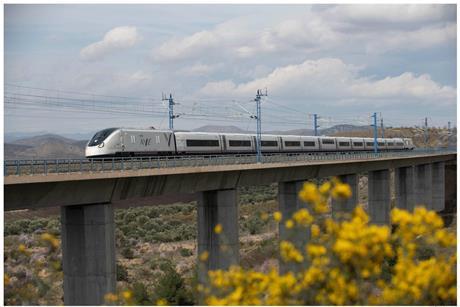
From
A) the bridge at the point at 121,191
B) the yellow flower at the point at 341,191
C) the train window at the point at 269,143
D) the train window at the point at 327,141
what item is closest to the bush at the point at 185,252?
the train window at the point at 269,143

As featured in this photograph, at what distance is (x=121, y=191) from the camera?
1184 inches

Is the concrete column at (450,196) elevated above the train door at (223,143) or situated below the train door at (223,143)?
below

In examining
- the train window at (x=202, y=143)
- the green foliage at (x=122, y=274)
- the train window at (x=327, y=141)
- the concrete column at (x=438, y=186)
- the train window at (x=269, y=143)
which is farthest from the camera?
the concrete column at (x=438, y=186)

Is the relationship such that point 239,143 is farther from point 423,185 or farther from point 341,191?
point 341,191

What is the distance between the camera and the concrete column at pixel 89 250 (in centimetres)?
2844

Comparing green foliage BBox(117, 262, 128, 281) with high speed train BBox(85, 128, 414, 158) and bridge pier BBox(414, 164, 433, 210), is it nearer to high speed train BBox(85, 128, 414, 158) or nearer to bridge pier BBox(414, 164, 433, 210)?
high speed train BBox(85, 128, 414, 158)

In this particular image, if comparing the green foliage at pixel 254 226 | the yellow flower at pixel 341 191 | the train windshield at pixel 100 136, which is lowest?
the green foliage at pixel 254 226

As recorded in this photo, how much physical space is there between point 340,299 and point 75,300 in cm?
2075

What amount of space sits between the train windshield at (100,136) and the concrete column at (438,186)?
58387mm

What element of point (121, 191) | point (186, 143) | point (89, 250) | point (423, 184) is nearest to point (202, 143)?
point (186, 143)

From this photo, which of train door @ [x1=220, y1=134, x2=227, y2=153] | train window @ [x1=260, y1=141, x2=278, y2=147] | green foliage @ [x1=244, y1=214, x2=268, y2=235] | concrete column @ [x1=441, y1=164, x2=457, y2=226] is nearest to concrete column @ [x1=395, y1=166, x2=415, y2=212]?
concrete column @ [x1=441, y1=164, x2=457, y2=226]

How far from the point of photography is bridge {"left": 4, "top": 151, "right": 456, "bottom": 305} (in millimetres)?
25766

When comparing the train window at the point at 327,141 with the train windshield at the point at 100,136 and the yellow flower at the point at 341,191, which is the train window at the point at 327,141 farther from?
the yellow flower at the point at 341,191

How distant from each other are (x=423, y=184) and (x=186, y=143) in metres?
47.1
